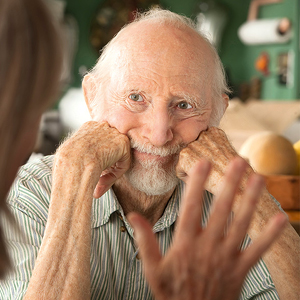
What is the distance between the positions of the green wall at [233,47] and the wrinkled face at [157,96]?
4.65 m

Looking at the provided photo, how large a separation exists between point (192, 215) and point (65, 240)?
47 centimetres

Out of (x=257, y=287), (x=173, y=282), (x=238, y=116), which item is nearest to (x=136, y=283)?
(x=257, y=287)

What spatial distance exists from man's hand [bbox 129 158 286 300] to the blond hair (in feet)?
0.69

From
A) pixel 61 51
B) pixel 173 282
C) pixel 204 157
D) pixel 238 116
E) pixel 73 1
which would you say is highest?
pixel 61 51

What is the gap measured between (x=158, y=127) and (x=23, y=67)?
73 centimetres

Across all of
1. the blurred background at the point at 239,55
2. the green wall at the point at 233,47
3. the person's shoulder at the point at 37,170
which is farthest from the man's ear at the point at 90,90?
the green wall at the point at 233,47

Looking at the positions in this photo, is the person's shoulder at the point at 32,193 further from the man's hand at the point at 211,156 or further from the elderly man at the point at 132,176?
the man's hand at the point at 211,156

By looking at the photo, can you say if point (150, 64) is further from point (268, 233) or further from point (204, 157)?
point (268, 233)

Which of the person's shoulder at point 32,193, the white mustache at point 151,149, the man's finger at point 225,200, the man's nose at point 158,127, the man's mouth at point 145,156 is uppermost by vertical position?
the man's finger at point 225,200

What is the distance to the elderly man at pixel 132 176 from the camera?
1077mm

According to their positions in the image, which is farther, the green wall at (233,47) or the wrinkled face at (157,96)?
the green wall at (233,47)

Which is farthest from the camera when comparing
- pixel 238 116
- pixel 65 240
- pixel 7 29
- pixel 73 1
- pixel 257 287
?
pixel 73 1

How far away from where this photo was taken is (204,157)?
4.25 ft

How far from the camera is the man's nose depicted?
4.18 ft
